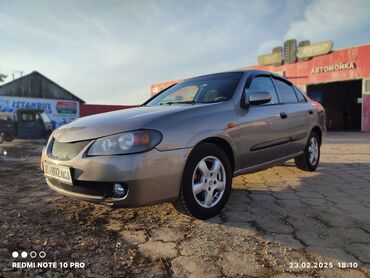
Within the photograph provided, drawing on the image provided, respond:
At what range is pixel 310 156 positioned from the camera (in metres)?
5.09

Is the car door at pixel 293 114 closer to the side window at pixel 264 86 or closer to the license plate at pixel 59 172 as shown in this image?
the side window at pixel 264 86

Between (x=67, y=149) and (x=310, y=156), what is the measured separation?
3806mm

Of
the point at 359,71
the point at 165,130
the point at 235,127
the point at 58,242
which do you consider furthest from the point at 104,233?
the point at 359,71

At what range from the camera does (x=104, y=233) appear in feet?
8.77

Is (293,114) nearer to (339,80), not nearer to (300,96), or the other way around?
(300,96)

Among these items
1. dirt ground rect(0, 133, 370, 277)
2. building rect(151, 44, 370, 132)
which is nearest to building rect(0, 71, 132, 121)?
building rect(151, 44, 370, 132)

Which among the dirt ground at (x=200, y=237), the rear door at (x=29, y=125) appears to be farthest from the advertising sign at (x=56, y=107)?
the dirt ground at (x=200, y=237)

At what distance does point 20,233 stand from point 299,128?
365cm

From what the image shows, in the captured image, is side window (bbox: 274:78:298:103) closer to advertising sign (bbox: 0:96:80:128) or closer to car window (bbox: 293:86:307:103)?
car window (bbox: 293:86:307:103)

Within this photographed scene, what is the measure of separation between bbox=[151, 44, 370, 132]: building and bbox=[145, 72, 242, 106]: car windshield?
17.7 meters

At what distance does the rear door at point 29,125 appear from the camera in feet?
46.6

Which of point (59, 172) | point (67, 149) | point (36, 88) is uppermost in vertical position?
point (36, 88)

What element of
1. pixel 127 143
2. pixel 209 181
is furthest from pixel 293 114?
pixel 127 143

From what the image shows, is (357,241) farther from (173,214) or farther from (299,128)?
(299,128)
